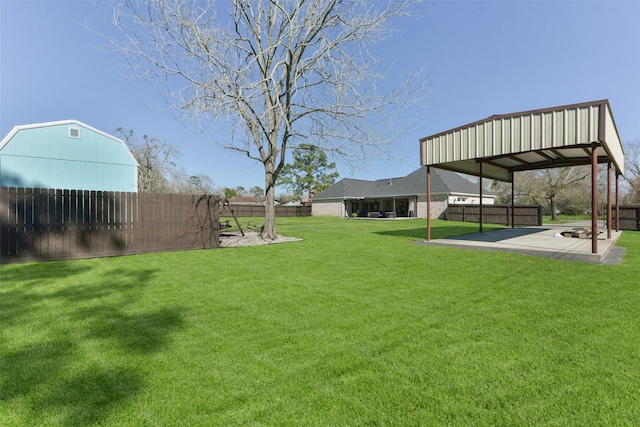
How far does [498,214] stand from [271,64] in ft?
60.5

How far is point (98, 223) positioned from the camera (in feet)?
25.5

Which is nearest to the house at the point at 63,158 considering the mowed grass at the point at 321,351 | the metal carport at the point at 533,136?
the mowed grass at the point at 321,351

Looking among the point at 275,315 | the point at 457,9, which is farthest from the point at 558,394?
the point at 457,9

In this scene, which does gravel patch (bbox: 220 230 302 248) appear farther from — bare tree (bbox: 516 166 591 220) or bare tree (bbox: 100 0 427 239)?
bare tree (bbox: 516 166 591 220)

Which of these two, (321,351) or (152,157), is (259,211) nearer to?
(152,157)

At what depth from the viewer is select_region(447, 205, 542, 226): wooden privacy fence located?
63.2 feet

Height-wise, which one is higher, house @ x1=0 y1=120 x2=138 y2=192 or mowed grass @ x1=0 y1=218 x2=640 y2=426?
house @ x1=0 y1=120 x2=138 y2=192

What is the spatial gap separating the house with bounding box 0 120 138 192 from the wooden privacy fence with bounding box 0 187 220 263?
860 centimetres

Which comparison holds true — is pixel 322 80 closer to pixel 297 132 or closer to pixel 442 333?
pixel 297 132

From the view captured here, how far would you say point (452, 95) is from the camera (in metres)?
11.3

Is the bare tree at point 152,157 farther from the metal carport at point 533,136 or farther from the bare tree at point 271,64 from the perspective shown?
the metal carport at point 533,136

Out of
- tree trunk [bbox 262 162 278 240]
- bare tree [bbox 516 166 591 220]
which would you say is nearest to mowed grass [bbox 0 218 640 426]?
tree trunk [bbox 262 162 278 240]

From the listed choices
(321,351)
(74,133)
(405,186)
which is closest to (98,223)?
(321,351)

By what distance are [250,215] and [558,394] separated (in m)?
35.0
